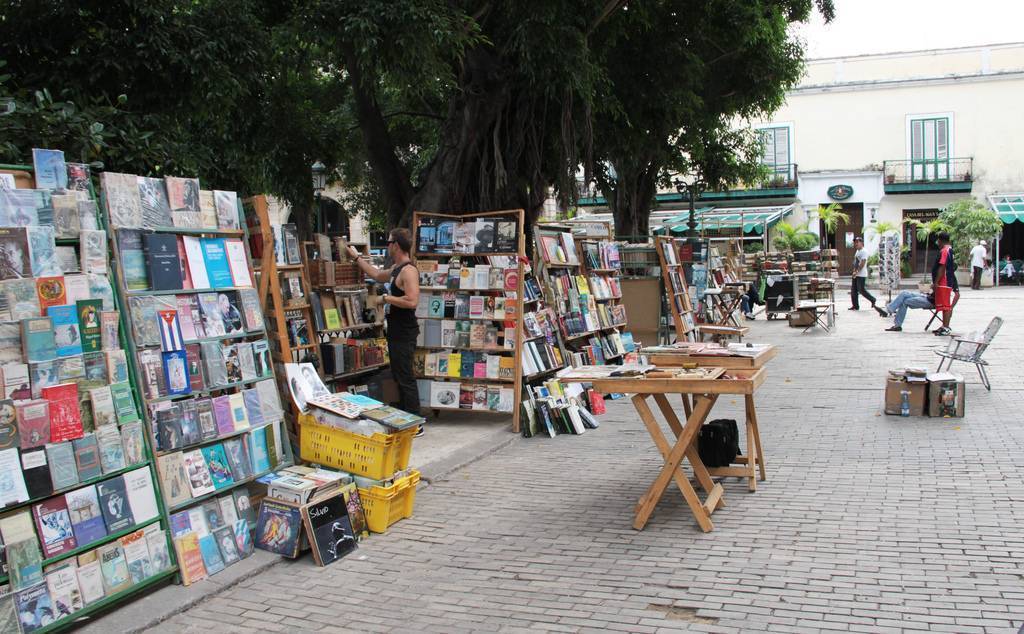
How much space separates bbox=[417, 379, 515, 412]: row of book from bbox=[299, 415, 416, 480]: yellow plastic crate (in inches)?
106

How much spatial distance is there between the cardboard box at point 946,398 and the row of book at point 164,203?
676 centimetres

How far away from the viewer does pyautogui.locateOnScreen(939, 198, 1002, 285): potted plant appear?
29234 mm

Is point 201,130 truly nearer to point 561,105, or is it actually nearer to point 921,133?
point 561,105

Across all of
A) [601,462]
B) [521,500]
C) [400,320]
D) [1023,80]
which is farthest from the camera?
[1023,80]

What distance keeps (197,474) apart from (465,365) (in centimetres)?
389

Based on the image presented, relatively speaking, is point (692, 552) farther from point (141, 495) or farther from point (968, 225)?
point (968, 225)

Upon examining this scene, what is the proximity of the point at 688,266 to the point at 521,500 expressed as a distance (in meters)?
9.52

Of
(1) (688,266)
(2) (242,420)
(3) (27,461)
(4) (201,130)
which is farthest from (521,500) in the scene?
(1) (688,266)

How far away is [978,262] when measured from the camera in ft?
92.5

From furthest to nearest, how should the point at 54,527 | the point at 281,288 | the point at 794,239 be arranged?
the point at 794,239, the point at 281,288, the point at 54,527

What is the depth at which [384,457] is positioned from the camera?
17.4 feet

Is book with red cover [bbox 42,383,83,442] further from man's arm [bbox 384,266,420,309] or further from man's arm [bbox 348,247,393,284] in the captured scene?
man's arm [bbox 348,247,393,284]

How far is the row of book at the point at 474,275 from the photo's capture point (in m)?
8.27

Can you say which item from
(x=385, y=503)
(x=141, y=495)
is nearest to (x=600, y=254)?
(x=385, y=503)
